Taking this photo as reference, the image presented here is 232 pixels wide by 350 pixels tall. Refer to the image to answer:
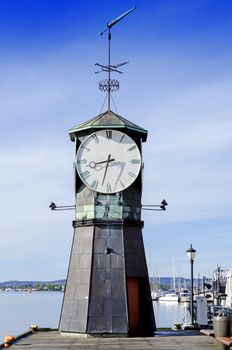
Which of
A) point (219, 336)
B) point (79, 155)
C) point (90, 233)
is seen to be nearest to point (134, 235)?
point (90, 233)

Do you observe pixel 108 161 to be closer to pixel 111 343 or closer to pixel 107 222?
pixel 107 222

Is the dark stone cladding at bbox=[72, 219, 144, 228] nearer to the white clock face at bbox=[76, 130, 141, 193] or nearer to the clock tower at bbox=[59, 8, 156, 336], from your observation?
the clock tower at bbox=[59, 8, 156, 336]

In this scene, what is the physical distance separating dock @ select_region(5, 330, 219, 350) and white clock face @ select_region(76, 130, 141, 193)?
6.17 m

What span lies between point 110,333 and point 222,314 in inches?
172

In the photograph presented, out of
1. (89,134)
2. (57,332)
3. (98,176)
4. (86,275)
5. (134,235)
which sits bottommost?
(57,332)

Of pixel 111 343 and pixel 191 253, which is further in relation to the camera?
pixel 191 253

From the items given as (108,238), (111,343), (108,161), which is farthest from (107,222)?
(111,343)

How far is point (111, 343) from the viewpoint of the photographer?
70.4 feet

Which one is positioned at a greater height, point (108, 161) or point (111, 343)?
point (108, 161)

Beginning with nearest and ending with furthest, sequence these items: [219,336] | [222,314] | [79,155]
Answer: [219,336], [222,314], [79,155]

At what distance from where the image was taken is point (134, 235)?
85.1ft

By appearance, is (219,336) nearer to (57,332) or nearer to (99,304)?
(99,304)

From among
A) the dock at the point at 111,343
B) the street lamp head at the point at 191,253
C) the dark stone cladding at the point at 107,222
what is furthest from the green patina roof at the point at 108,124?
the dock at the point at 111,343

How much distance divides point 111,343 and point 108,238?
16.6 feet
